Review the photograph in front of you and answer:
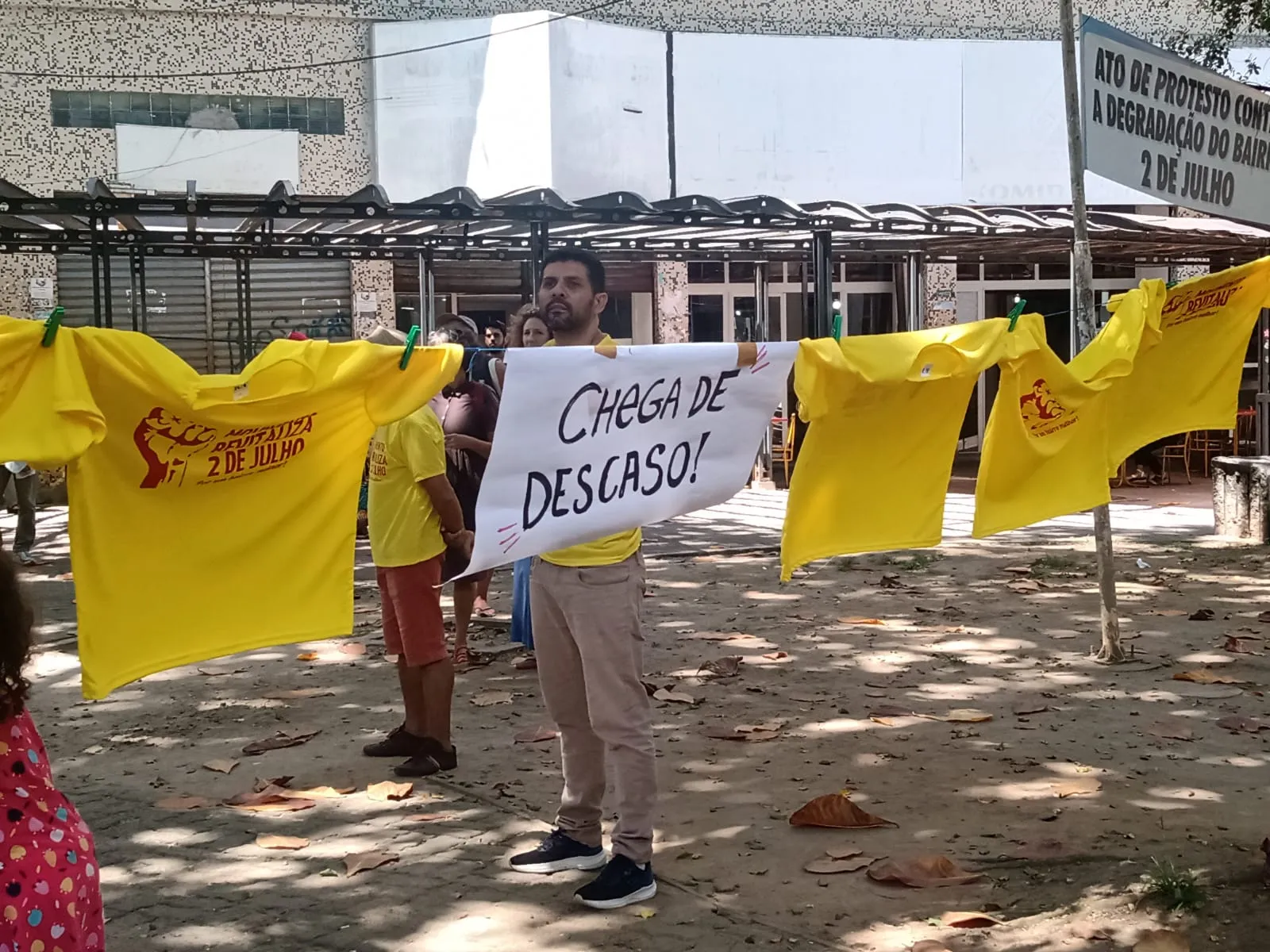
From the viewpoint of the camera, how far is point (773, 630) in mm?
8008

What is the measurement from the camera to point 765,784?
5.09m

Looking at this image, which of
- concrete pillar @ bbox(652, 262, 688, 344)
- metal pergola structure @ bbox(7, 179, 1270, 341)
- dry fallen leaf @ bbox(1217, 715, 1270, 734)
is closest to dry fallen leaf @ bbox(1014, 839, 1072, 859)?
dry fallen leaf @ bbox(1217, 715, 1270, 734)

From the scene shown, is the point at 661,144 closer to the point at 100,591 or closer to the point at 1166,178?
the point at 1166,178

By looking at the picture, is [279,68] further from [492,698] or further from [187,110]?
[492,698]

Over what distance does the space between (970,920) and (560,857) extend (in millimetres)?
1302

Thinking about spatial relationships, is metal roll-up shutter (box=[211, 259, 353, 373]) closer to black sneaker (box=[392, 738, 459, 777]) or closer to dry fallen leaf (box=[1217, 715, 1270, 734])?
black sneaker (box=[392, 738, 459, 777])

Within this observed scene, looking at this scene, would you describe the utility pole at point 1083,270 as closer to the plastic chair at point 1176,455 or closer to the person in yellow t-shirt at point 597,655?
the person in yellow t-shirt at point 597,655

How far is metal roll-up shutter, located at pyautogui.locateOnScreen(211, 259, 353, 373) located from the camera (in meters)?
18.5

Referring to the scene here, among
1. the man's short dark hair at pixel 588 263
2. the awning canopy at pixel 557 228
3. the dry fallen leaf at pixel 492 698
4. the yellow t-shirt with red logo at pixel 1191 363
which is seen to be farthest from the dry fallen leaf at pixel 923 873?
the awning canopy at pixel 557 228

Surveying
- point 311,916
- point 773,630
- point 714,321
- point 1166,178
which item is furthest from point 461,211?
point 714,321

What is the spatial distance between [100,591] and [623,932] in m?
1.74

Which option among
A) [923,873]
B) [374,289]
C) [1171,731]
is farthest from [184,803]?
[374,289]

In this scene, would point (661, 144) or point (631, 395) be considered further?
point (661, 144)

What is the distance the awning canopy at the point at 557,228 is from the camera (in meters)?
9.48
